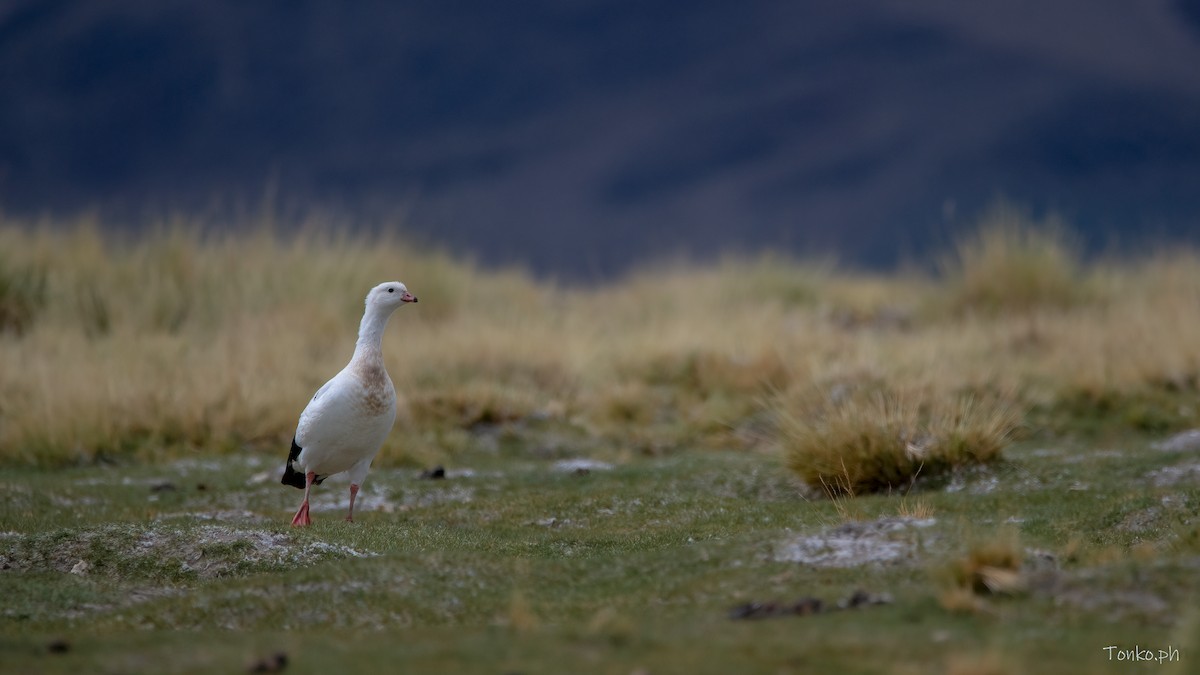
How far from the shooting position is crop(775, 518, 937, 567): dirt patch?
6.42 meters

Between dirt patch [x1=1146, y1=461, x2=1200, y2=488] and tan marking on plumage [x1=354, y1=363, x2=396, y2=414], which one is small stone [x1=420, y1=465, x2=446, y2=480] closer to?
tan marking on plumage [x1=354, y1=363, x2=396, y2=414]

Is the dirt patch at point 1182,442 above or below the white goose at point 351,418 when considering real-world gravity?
below

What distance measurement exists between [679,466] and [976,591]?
6.43 m

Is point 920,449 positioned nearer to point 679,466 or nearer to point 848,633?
point 679,466

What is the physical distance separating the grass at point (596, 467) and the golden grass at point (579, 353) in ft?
0.20

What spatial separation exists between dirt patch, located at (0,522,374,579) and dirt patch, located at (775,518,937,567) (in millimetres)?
2434

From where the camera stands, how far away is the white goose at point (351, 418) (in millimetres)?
8688

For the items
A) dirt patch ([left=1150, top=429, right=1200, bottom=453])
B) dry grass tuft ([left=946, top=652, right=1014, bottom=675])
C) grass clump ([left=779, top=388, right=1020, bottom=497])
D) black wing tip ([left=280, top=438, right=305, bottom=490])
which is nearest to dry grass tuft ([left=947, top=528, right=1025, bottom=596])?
dry grass tuft ([left=946, top=652, right=1014, bottom=675])

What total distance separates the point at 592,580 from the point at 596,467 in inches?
223

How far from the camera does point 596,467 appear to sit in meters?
12.3

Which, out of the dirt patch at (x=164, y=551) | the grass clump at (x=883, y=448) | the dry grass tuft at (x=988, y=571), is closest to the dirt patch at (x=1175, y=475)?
the grass clump at (x=883, y=448)

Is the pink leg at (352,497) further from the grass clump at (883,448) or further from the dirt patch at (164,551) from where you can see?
the grass clump at (883,448)

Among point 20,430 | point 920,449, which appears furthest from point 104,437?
point 920,449

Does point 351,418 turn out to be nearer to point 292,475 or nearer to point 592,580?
point 292,475
